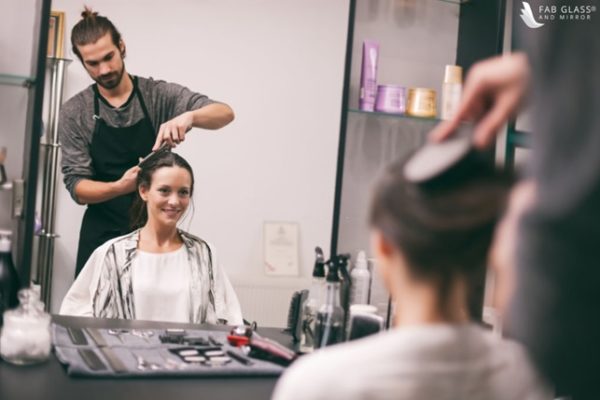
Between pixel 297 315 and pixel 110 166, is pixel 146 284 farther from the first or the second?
pixel 297 315

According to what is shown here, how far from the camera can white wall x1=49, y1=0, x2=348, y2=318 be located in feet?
9.40

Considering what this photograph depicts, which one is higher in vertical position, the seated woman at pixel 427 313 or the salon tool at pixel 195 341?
the seated woman at pixel 427 313

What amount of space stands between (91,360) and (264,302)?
146 centimetres

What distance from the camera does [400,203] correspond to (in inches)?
32.4

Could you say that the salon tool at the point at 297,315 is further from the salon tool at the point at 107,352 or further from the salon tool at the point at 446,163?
the salon tool at the point at 446,163

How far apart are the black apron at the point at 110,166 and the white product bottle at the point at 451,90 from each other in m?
1.15

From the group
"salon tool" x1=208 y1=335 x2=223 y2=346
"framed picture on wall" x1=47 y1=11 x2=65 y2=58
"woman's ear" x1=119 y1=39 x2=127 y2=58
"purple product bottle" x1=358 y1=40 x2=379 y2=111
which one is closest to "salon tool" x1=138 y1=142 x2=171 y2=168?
"woman's ear" x1=119 y1=39 x2=127 y2=58

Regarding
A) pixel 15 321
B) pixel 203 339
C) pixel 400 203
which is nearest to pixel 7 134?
pixel 15 321

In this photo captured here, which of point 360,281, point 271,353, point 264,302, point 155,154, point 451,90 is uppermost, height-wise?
point 451,90

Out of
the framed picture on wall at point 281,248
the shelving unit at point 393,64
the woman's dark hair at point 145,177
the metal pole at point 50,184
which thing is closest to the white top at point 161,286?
the woman's dark hair at point 145,177

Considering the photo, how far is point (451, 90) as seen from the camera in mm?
2777

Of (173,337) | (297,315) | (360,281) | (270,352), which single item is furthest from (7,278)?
(360,281)

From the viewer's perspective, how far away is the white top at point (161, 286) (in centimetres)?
257

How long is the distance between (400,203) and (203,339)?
1211mm
